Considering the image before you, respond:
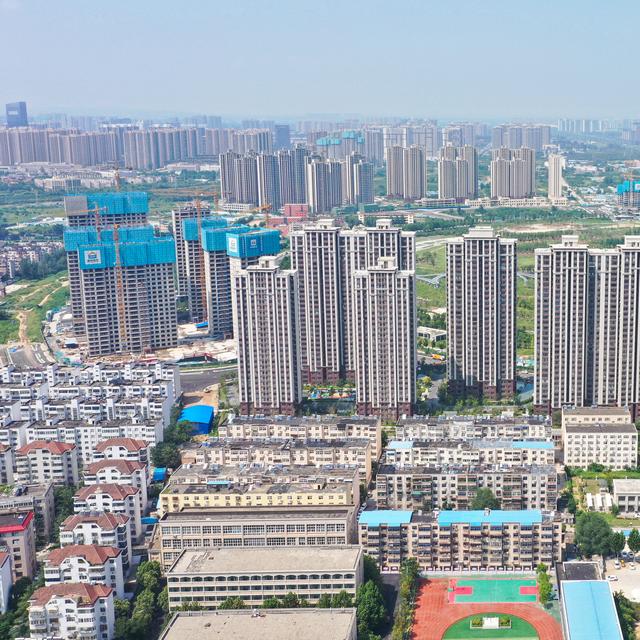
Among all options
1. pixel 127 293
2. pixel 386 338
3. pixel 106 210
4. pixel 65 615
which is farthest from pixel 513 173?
pixel 65 615

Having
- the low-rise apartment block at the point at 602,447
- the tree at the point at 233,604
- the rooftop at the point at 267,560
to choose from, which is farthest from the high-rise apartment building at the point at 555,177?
the tree at the point at 233,604

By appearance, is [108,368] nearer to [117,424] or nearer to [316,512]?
[117,424]

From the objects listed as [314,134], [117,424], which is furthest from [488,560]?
[314,134]

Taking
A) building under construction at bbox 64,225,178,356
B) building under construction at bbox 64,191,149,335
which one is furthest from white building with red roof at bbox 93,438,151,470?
building under construction at bbox 64,191,149,335

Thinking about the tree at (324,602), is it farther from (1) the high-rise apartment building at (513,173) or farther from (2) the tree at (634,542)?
(1) the high-rise apartment building at (513,173)

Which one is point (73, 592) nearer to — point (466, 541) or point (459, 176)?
point (466, 541)
